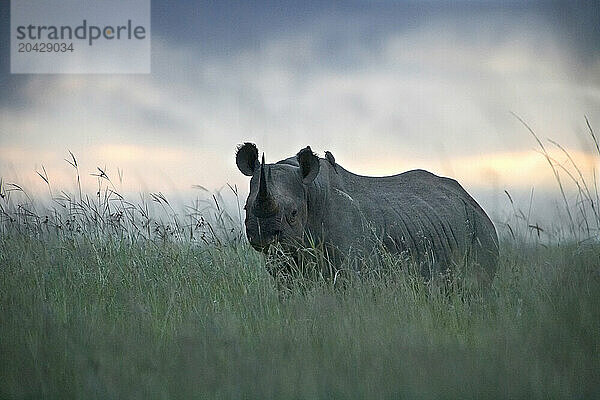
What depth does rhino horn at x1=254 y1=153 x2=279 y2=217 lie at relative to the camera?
17.8ft

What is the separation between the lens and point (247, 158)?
20.0 ft

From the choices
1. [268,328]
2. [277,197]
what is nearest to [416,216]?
[277,197]

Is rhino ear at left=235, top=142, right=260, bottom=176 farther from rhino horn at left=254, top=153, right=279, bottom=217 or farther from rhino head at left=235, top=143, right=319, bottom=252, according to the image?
rhino horn at left=254, top=153, right=279, bottom=217

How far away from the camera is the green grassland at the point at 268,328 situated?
4074mm

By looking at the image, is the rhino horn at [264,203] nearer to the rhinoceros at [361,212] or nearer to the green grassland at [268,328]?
the rhinoceros at [361,212]

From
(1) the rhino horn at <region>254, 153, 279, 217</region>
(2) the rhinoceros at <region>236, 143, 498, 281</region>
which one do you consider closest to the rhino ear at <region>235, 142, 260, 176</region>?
(2) the rhinoceros at <region>236, 143, 498, 281</region>

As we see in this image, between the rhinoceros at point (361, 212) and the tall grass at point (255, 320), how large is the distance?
183 mm

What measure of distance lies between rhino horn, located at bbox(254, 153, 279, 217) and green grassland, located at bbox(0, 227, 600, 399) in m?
0.55

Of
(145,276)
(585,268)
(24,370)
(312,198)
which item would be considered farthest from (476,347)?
(145,276)

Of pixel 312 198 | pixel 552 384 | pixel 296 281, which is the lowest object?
pixel 552 384

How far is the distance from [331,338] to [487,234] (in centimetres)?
312

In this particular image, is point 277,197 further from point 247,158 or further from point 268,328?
point 268,328

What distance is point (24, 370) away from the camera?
4410 mm

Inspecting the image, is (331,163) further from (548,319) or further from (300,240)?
(548,319)
